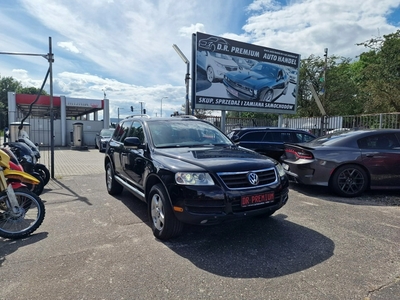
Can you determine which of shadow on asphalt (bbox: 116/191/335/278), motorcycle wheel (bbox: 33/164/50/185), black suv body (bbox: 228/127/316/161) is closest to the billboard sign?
black suv body (bbox: 228/127/316/161)

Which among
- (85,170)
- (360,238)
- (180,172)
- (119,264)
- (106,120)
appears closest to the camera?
Answer: (119,264)

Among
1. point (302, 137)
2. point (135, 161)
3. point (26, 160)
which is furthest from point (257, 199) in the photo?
point (302, 137)

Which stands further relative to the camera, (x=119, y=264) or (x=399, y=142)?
(x=399, y=142)

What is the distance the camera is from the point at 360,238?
3.94m

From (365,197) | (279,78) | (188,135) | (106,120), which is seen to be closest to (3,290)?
(188,135)

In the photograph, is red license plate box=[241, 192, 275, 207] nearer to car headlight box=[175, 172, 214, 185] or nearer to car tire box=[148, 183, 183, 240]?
car headlight box=[175, 172, 214, 185]

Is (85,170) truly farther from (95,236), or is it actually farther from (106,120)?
(106,120)

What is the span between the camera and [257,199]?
11.9 ft

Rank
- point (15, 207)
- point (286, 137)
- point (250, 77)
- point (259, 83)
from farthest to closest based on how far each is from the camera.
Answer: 1. point (259, 83)
2. point (250, 77)
3. point (286, 137)
4. point (15, 207)

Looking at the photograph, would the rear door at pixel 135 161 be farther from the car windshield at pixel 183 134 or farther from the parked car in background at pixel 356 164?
the parked car in background at pixel 356 164

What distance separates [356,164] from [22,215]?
631 centimetres

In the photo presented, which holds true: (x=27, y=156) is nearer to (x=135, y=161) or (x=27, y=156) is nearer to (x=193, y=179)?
(x=135, y=161)

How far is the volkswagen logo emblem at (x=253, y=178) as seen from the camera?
11.9 ft

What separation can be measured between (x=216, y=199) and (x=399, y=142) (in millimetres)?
5135
